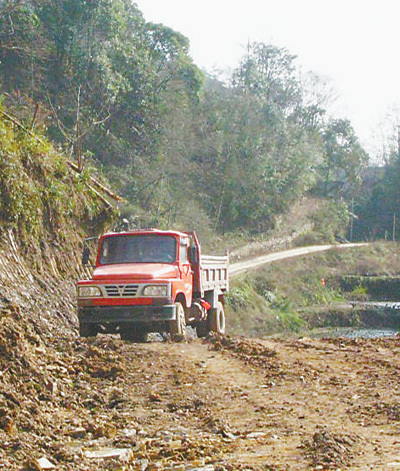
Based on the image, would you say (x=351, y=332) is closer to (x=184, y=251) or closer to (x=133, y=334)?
(x=184, y=251)

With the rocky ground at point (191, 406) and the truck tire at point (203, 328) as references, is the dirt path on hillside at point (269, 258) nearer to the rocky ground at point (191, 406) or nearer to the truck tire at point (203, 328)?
the truck tire at point (203, 328)

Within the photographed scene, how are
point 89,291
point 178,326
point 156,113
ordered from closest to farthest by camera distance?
point 89,291 < point 178,326 < point 156,113

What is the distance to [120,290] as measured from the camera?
13883 millimetres

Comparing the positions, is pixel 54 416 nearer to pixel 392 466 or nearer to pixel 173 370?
pixel 173 370

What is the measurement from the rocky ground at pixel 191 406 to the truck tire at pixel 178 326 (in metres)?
0.33

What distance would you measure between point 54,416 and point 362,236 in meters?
60.7

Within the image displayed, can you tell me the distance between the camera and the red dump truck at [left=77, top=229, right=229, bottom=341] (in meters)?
13.8

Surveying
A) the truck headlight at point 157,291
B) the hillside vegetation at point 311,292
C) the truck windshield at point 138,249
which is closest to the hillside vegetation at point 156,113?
the hillside vegetation at point 311,292

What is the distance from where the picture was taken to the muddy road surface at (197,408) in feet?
22.2

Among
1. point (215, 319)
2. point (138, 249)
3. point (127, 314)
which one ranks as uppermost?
point (138, 249)

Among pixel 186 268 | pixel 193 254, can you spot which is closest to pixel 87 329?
pixel 186 268

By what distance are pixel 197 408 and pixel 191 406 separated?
119 millimetres

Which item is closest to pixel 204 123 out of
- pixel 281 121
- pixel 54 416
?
pixel 281 121

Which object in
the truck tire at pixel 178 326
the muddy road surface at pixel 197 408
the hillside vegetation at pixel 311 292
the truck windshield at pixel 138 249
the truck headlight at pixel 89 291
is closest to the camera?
the muddy road surface at pixel 197 408
